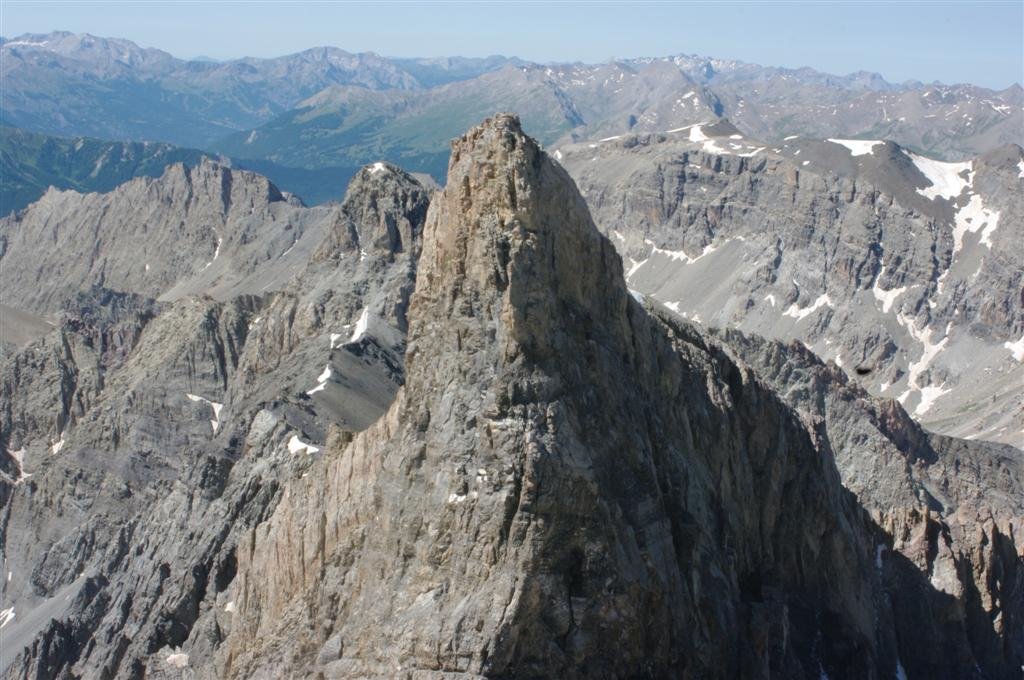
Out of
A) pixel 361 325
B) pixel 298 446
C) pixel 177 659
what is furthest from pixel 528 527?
pixel 361 325

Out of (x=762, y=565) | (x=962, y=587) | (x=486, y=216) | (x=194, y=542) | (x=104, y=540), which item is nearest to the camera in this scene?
(x=486, y=216)

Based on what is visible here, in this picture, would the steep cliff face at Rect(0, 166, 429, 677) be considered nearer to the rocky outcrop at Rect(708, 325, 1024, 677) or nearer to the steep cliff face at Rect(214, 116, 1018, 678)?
the steep cliff face at Rect(214, 116, 1018, 678)

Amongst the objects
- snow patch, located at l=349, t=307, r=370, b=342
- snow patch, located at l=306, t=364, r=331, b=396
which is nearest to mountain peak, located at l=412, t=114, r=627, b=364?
snow patch, located at l=306, t=364, r=331, b=396

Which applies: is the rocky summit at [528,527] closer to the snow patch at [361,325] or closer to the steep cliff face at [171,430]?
the steep cliff face at [171,430]

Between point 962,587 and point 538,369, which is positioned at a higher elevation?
point 538,369

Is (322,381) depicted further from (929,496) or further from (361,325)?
(929,496)

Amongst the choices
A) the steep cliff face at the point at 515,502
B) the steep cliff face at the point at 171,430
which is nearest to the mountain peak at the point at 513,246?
the steep cliff face at the point at 515,502

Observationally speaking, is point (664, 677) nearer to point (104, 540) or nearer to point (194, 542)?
point (194, 542)

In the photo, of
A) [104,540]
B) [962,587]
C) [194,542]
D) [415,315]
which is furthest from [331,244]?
[415,315]
